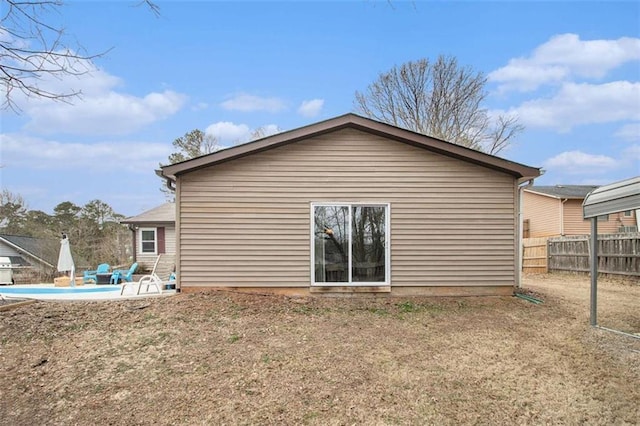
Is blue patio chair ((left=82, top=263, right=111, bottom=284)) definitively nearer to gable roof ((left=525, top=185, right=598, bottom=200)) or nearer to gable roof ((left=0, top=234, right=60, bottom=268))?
gable roof ((left=0, top=234, right=60, bottom=268))

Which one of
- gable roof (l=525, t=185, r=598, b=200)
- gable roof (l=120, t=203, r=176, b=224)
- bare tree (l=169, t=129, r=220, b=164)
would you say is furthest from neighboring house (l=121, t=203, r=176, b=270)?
gable roof (l=525, t=185, r=598, b=200)

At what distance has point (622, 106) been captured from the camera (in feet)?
43.4

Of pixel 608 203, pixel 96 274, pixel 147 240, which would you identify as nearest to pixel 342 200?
pixel 608 203

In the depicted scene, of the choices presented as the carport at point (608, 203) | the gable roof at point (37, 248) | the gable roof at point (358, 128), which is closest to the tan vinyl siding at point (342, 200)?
the gable roof at point (358, 128)

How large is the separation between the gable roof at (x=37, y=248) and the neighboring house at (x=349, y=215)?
12.6 metres

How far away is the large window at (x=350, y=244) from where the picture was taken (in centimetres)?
766

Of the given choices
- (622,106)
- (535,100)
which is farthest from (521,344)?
(535,100)

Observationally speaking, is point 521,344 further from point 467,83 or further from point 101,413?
point 467,83

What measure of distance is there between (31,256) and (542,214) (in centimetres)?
2631

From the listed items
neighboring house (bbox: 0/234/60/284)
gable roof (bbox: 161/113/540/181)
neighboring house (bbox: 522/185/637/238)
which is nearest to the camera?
gable roof (bbox: 161/113/540/181)

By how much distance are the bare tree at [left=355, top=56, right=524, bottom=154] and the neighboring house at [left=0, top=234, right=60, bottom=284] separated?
17.2 meters

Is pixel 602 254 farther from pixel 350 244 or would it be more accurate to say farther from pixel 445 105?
pixel 445 105

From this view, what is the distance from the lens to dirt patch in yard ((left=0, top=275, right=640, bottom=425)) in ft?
12.2

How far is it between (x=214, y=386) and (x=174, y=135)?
2366 cm
